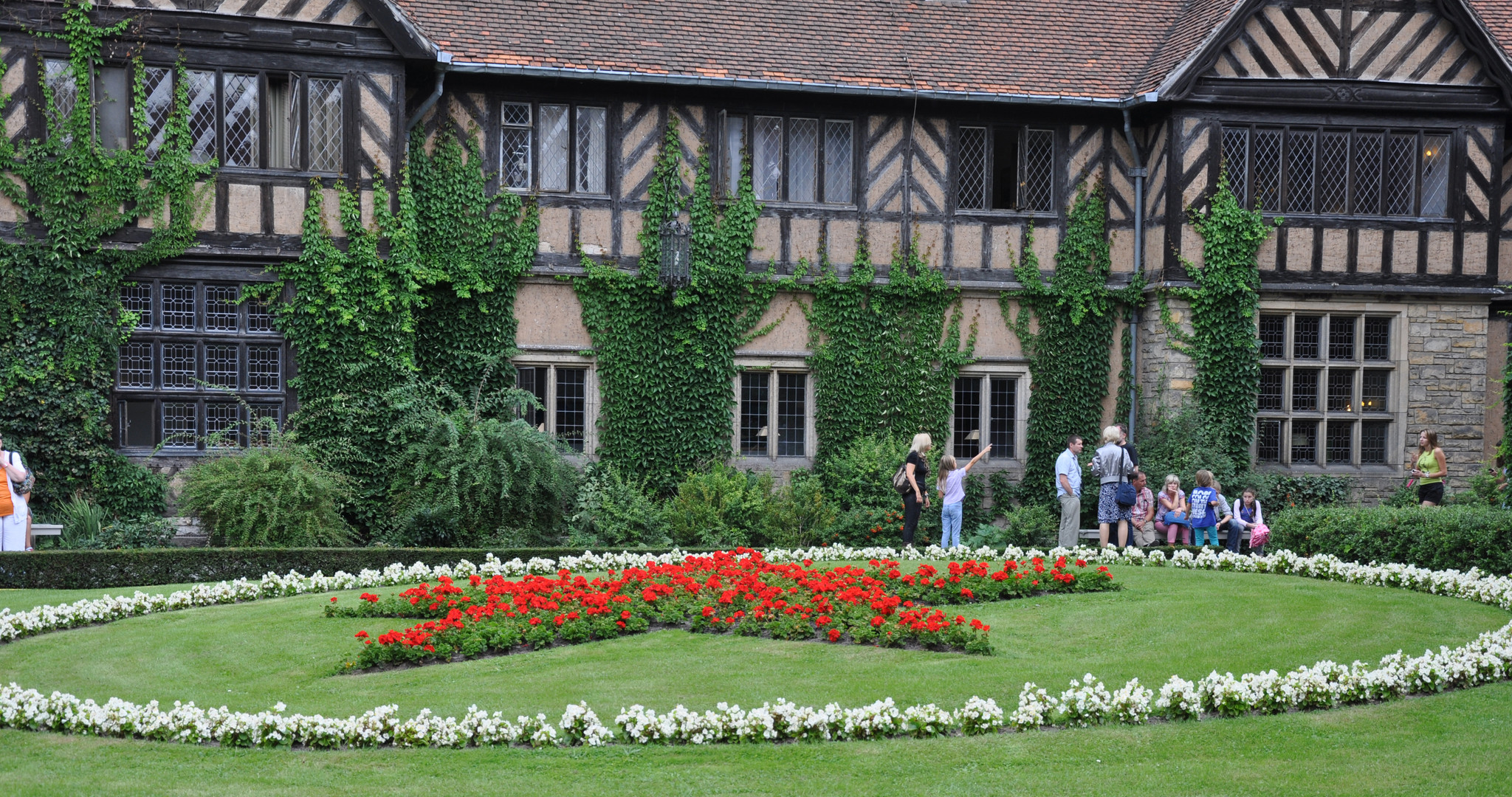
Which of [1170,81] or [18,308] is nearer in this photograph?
[18,308]

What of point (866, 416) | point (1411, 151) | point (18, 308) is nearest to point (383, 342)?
point (18, 308)

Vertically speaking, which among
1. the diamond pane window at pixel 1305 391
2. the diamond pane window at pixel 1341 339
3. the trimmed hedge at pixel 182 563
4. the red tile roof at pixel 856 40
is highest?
the red tile roof at pixel 856 40

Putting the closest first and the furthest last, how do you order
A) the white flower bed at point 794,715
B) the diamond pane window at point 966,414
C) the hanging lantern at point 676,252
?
1. the white flower bed at point 794,715
2. the hanging lantern at point 676,252
3. the diamond pane window at point 966,414

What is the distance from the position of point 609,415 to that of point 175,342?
207 inches

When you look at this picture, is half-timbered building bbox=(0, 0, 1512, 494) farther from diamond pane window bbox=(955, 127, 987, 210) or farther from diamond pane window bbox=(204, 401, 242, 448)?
diamond pane window bbox=(204, 401, 242, 448)

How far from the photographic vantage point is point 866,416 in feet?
61.6

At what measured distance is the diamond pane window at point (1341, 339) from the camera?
62.8 feet

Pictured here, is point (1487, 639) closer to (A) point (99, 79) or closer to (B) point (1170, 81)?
(B) point (1170, 81)

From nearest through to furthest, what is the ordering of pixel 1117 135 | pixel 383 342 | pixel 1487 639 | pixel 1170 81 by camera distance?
pixel 1487 639, pixel 383 342, pixel 1170 81, pixel 1117 135

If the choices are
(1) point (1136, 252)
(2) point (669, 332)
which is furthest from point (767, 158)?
(1) point (1136, 252)

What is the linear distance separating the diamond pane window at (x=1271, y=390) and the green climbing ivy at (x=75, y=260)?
13.8 metres

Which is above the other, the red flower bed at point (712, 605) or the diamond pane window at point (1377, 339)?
the diamond pane window at point (1377, 339)

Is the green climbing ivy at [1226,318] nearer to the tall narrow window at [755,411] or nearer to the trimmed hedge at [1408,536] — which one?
the trimmed hedge at [1408,536]

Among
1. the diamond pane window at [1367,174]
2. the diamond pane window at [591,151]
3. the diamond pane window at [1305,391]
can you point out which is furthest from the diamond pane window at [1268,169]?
the diamond pane window at [591,151]
